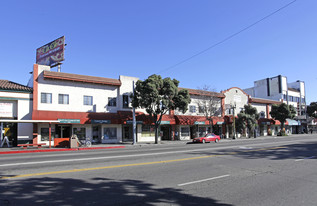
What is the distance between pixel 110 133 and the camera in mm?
28156

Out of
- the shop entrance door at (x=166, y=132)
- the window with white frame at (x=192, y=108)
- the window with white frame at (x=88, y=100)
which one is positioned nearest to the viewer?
the window with white frame at (x=88, y=100)

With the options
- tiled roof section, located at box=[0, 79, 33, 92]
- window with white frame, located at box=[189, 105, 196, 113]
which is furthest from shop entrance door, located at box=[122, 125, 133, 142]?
tiled roof section, located at box=[0, 79, 33, 92]

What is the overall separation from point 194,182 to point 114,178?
2.64 m

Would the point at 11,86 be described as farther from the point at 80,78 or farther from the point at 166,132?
the point at 166,132

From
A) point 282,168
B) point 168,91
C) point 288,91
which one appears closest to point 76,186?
point 282,168

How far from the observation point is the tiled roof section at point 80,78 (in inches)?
970

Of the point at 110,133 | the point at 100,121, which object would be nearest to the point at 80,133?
the point at 100,121

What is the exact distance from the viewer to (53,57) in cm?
3359

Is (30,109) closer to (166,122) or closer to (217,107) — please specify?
(166,122)

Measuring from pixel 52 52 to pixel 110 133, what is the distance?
16.7m

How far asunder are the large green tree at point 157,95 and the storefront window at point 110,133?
480 centimetres

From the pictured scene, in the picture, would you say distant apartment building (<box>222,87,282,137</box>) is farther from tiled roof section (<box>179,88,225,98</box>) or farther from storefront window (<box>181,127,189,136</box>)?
storefront window (<box>181,127,189,136</box>)

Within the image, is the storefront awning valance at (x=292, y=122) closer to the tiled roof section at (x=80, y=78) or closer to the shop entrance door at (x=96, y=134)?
the tiled roof section at (x=80, y=78)

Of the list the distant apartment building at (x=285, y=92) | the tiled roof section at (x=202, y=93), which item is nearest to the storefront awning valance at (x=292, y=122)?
the distant apartment building at (x=285, y=92)
